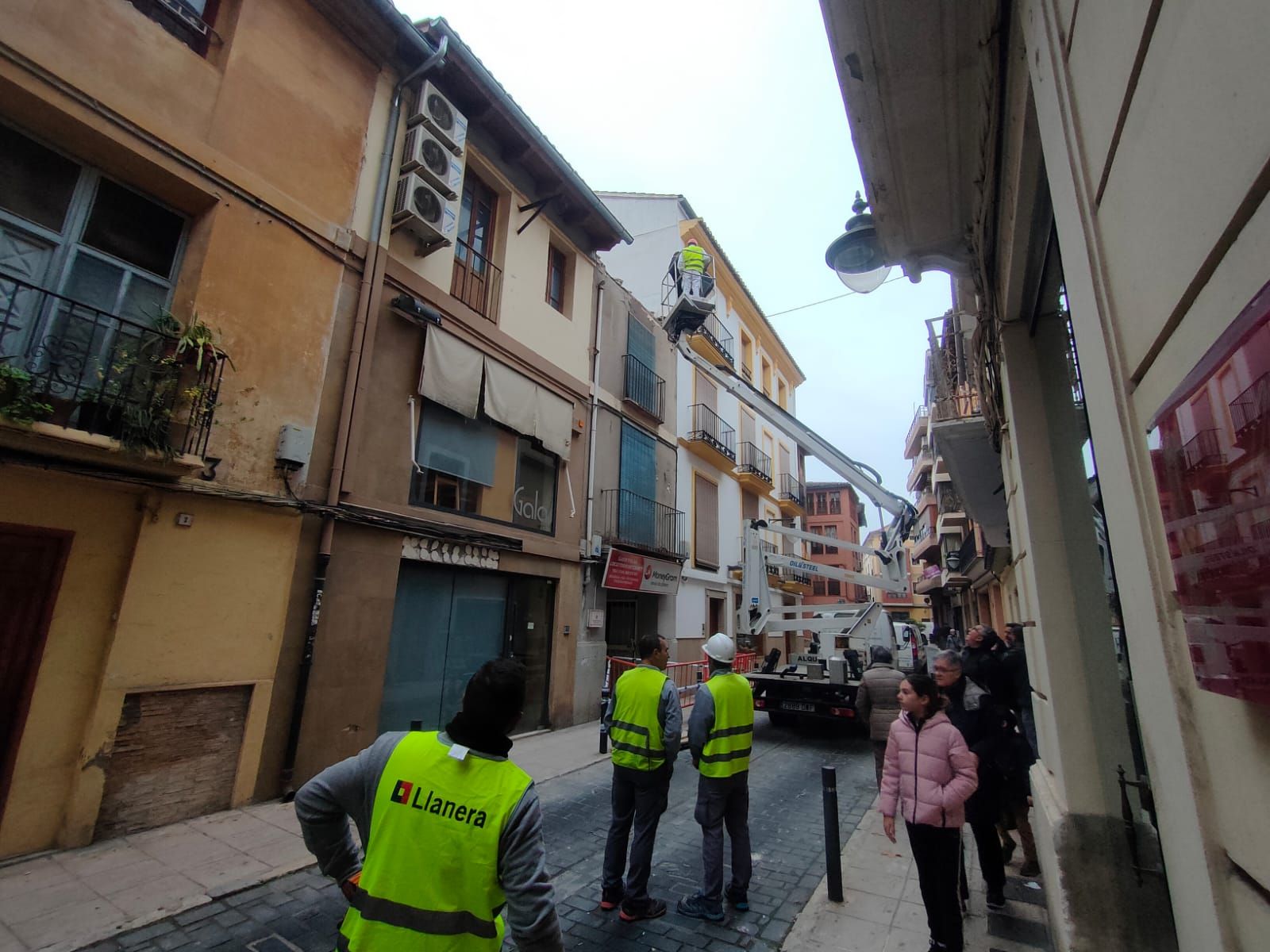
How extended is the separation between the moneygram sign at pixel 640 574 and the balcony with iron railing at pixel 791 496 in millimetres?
10212

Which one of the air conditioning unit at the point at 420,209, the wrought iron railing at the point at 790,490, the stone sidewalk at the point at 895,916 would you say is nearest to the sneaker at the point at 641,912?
the stone sidewalk at the point at 895,916

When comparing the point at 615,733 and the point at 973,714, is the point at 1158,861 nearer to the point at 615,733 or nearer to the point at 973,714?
the point at 973,714

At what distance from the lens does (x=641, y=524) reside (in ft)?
46.1

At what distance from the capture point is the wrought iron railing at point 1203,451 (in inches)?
39.2

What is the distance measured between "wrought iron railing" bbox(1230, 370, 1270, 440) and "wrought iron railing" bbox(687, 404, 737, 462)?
15925mm

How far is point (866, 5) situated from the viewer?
2734 mm

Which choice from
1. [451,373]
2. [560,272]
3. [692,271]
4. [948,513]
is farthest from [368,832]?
[948,513]

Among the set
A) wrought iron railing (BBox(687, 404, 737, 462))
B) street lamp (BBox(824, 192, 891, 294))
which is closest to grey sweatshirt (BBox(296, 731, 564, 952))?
street lamp (BBox(824, 192, 891, 294))

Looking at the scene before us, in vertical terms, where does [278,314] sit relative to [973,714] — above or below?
above

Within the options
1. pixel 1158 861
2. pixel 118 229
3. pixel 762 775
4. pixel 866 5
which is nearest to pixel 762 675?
pixel 762 775

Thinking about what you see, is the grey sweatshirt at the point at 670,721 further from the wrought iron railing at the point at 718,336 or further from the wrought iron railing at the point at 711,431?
the wrought iron railing at the point at 718,336

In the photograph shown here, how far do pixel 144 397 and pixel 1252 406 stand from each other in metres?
7.19

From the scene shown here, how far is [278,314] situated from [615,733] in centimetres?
602

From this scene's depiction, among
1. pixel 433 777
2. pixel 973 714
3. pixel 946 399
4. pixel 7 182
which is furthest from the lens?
pixel 946 399
